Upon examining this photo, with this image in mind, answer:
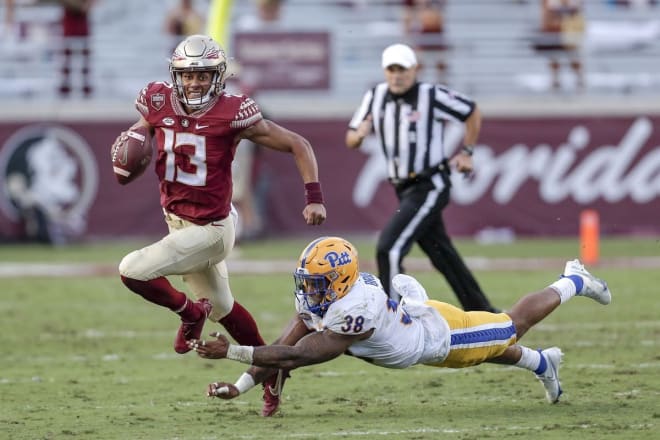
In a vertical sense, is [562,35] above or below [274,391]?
above

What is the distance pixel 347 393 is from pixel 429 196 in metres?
1.83

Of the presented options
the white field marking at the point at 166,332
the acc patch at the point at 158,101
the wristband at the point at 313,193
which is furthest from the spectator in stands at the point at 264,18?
the wristband at the point at 313,193

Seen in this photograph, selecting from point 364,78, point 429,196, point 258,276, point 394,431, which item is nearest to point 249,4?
point 364,78

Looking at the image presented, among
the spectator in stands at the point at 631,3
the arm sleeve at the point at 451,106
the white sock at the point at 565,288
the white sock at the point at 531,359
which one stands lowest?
the white sock at the point at 531,359

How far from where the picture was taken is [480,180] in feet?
47.8

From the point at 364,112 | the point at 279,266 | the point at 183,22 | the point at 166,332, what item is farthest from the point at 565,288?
the point at 183,22

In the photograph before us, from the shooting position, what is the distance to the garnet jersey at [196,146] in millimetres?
6172

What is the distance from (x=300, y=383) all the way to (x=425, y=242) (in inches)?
58.5

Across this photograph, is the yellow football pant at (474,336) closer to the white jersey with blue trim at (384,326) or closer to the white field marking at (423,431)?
the white jersey with blue trim at (384,326)

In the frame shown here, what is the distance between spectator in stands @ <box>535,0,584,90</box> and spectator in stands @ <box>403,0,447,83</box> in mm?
1172

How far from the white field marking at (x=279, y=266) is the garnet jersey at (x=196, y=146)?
18.5ft

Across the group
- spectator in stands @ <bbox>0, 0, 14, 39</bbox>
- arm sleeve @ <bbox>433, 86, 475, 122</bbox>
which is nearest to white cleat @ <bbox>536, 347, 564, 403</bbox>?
arm sleeve @ <bbox>433, 86, 475, 122</bbox>

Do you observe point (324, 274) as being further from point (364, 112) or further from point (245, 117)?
point (364, 112)

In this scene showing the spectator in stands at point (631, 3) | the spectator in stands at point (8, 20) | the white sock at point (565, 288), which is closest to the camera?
the white sock at point (565, 288)
